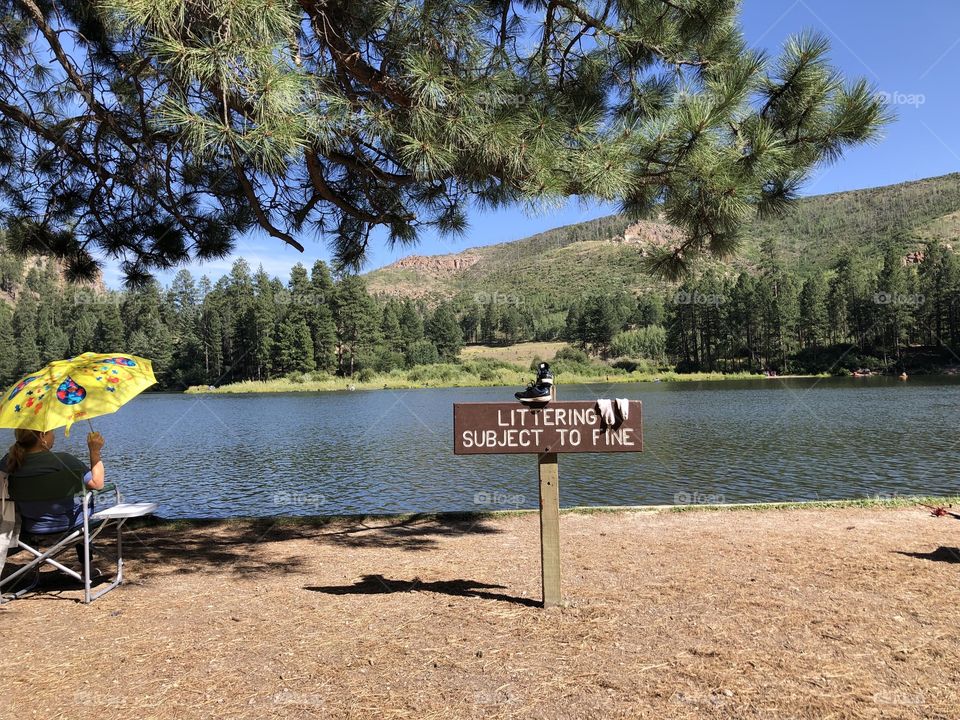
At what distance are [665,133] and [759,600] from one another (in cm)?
311

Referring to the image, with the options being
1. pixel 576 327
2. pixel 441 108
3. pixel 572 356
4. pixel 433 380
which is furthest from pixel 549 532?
pixel 576 327

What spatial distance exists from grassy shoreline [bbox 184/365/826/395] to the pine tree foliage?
5327 centimetres

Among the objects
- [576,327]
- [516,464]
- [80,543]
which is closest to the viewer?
[80,543]

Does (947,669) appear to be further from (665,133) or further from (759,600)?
(665,133)

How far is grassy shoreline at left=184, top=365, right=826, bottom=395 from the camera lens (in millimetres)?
62469

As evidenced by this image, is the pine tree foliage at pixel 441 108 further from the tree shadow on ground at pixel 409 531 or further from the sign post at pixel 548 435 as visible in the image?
the tree shadow on ground at pixel 409 531

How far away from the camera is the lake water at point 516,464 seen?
10.9m

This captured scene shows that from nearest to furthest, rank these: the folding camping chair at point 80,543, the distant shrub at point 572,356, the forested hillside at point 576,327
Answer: the folding camping chair at point 80,543 < the forested hillside at point 576,327 < the distant shrub at point 572,356

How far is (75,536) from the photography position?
424cm

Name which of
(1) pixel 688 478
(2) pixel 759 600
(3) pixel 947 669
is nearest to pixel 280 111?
(2) pixel 759 600

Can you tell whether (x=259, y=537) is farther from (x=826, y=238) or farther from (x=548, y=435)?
(x=826, y=238)

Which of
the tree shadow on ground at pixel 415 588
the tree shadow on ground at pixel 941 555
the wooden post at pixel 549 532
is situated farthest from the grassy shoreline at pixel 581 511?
the wooden post at pixel 549 532

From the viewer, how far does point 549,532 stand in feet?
12.7

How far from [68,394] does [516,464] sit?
1118 centimetres
